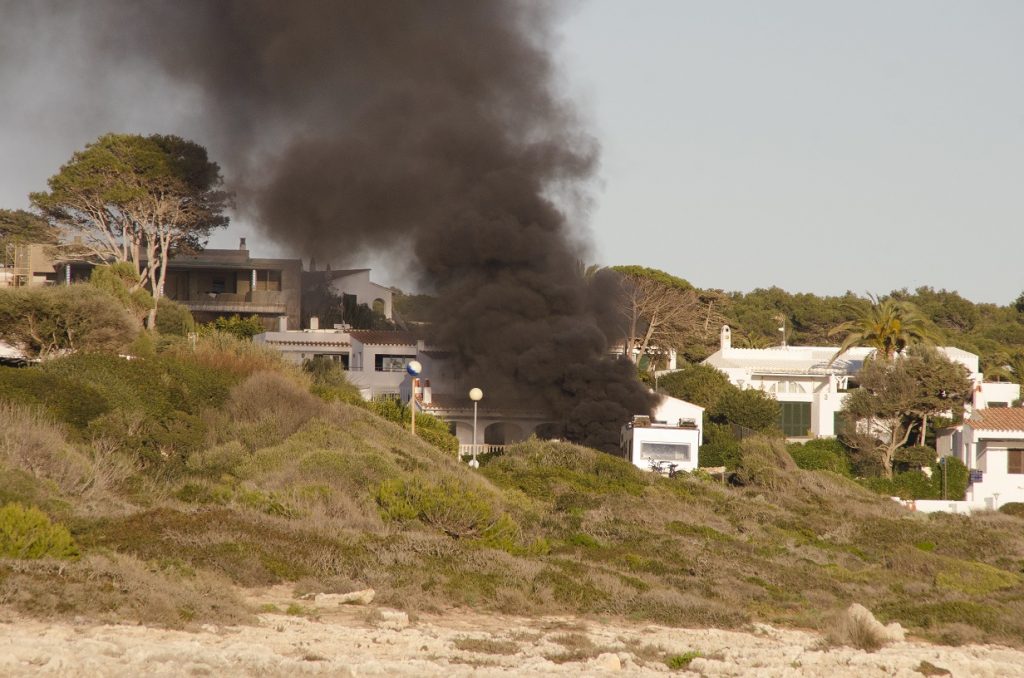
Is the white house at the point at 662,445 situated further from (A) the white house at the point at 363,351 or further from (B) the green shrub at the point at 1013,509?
(A) the white house at the point at 363,351

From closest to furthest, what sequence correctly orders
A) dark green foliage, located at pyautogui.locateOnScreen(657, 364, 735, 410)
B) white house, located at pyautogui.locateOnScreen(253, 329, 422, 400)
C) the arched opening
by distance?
the arched opening → dark green foliage, located at pyautogui.locateOnScreen(657, 364, 735, 410) → white house, located at pyautogui.locateOnScreen(253, 329, 422, 400)

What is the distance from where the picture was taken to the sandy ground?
13.0 meters

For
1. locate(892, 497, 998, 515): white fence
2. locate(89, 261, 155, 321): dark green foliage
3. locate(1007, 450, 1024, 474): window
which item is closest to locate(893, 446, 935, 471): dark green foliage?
locate(1007, 450, 1024, 474): window

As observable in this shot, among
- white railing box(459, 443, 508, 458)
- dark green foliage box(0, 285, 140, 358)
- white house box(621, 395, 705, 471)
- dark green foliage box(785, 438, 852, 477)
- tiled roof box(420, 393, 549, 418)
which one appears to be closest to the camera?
dark green foliage box(0, 285, 140, 358)

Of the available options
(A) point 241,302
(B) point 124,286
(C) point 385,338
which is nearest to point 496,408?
(C) point 385,338

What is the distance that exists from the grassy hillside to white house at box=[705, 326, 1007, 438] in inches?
413

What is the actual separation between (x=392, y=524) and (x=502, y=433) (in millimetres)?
27815

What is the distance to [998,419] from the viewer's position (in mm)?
50250

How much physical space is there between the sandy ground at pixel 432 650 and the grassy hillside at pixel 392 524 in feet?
2.44

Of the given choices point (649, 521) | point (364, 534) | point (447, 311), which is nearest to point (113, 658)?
point (364, 534)

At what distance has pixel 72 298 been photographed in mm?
43875

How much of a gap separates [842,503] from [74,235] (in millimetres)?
39977

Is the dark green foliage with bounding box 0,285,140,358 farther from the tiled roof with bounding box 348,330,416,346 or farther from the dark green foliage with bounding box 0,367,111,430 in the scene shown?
the tiled roof with bounding box 348,330,416,346

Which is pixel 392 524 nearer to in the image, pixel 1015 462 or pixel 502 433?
pixel 502 433
